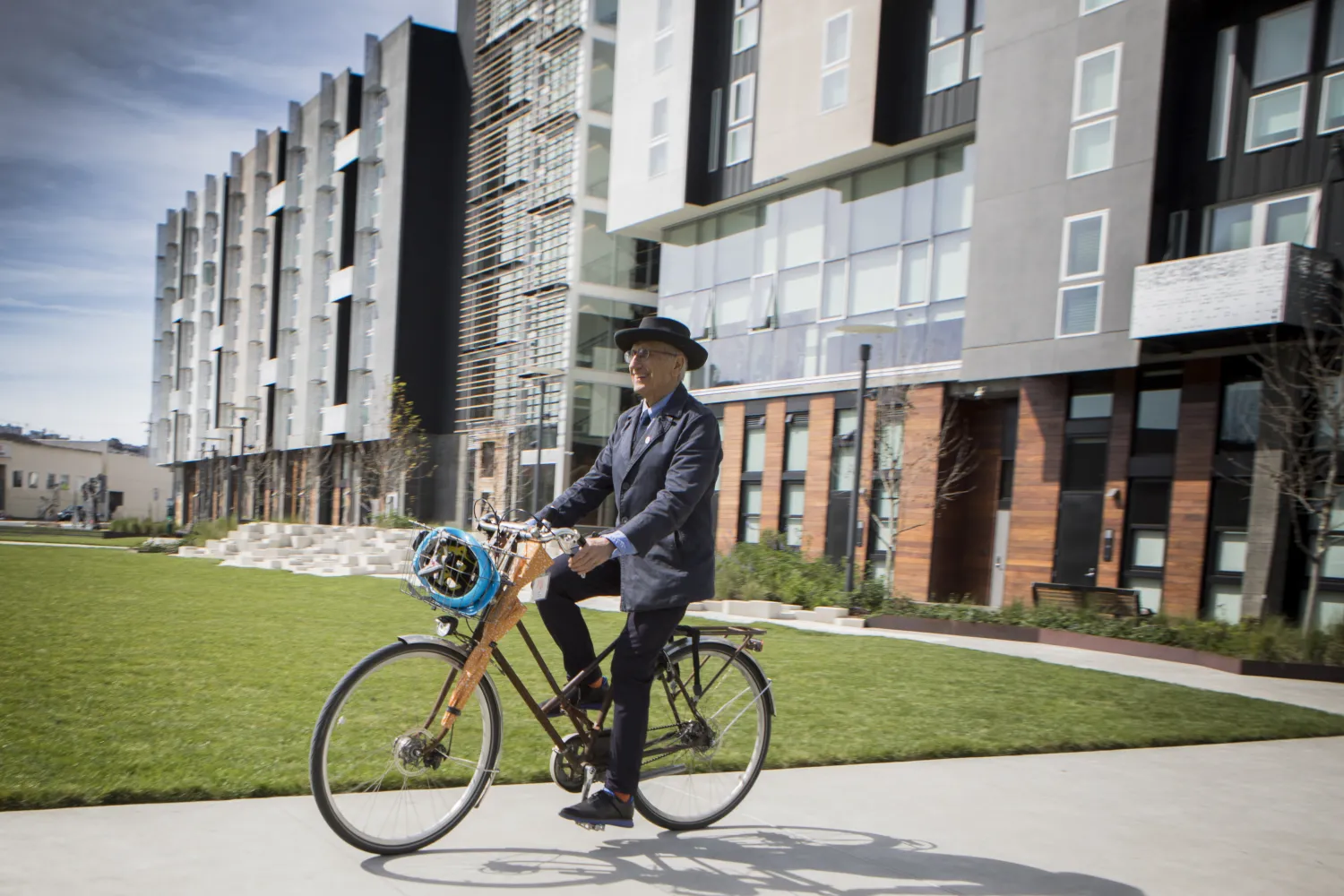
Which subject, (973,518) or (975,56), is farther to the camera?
(973,518)

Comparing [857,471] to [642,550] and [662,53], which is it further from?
[662,53]

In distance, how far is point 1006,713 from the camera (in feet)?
28.1

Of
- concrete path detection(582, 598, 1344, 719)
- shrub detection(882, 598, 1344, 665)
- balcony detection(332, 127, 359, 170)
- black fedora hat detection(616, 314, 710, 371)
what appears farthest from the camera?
balcony detection(332, 127, 359, 170)

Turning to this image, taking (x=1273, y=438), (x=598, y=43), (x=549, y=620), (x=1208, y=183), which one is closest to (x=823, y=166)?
(x=1208, y=183)

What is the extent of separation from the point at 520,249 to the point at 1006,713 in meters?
39.7

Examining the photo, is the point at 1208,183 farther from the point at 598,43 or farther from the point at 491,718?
the point at 598,43

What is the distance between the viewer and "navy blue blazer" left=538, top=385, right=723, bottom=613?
4266 millimetres

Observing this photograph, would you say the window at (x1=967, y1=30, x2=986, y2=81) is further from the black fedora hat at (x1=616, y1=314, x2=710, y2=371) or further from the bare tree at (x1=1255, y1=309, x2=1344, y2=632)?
the black fedora hat at (x1=616, y1=314, x2=710, y2=371)

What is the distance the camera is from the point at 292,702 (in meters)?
7.09

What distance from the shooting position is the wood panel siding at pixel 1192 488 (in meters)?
20.7

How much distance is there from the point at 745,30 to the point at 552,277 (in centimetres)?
1437

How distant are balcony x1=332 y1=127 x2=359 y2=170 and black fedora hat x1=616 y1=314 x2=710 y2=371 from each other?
5835cm

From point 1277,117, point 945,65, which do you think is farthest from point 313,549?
point 1277,117

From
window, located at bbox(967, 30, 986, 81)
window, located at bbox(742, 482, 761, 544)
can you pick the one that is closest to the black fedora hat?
window, located at bbox(967, 30, 986, 81)
